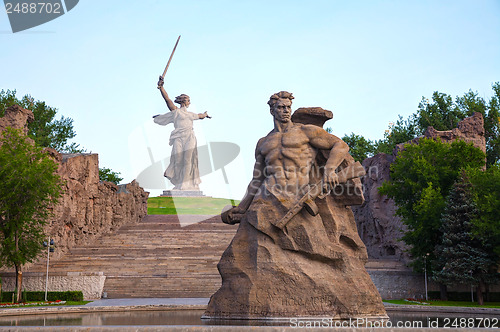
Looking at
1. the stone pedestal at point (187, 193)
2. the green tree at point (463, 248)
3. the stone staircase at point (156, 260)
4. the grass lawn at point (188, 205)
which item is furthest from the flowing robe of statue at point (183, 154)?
the green tree at point (463, 248)

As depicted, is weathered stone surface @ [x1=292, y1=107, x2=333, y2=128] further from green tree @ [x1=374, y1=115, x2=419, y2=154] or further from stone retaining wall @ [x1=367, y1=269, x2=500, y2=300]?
green tree @ [x1=374, y1=115, x2=419, y2=154]

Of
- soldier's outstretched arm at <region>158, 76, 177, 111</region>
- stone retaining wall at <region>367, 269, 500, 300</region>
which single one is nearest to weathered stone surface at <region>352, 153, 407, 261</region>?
stone retaining wall at <region>367, 269, 500, 300</region>

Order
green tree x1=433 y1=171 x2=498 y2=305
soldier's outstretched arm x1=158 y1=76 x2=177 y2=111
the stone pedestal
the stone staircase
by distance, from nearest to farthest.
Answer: green tree x1=433 y1=171 x2=498 y2=305 → the stone staircase → the stone pedestal → soldier's outstretched arm x1=158 y1=76 x2=177 y2=111

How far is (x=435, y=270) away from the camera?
24.9m

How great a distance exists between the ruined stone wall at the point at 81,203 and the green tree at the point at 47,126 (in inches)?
652

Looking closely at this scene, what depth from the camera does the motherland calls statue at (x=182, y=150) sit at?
164 ft

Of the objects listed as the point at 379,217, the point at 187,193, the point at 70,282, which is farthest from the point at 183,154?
the point at 70,282

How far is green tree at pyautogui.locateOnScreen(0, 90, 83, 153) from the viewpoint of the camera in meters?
55.0

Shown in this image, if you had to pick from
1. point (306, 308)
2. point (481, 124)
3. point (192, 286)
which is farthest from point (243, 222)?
point (481, 124)

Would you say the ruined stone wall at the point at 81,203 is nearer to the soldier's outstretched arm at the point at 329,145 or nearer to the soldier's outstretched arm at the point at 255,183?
the soldier's outstretched arm at the point at 255,183

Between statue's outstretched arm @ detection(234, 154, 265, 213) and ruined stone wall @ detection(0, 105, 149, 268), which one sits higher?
ruined stone wall @ detection(0, 105, 149, 268)

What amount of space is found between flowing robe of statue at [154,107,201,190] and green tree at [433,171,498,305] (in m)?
29.0

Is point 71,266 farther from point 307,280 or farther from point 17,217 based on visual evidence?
point 307,280

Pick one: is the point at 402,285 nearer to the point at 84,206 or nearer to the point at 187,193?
the point at 84,206
